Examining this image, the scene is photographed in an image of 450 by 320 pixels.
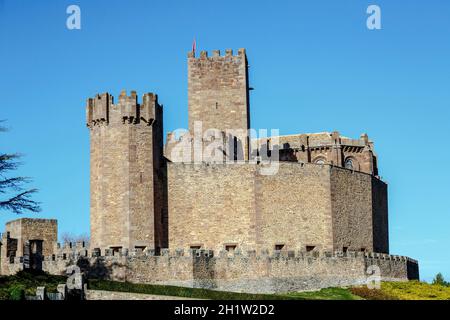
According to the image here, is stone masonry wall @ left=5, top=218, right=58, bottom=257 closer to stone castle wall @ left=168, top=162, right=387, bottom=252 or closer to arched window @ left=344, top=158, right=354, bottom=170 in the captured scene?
stone castle wall @ left=168, top=162, right=387, bottom=252

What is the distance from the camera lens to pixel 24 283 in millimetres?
46719

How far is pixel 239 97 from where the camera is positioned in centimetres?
6619

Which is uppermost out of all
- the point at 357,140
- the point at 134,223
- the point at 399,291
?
the point at 357,140

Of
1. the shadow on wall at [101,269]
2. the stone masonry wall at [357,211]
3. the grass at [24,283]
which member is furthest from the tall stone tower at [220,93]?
the grass at [24,283]

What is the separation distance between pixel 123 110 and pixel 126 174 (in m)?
3.74

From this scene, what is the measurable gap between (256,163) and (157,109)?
270 inches

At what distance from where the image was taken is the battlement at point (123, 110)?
5825cm

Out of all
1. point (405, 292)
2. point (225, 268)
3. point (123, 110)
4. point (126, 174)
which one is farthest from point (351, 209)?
point (123, 110)

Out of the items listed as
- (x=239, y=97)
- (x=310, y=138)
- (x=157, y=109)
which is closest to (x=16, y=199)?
(x=157, y=109)

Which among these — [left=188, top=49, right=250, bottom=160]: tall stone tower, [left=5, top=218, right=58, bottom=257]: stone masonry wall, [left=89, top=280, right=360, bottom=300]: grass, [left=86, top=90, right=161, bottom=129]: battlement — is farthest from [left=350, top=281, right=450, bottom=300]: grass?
[left=5, top=218, right=58, bottom=257]: stone masonry wall

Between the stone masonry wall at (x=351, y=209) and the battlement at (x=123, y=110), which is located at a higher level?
the battlement at (x=123, y=110)

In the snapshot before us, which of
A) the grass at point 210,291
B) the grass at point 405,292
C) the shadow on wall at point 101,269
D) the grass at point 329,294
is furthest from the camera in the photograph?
the grass at point 405,292

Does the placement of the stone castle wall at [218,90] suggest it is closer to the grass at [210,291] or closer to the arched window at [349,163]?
the arched window at [349,163]
